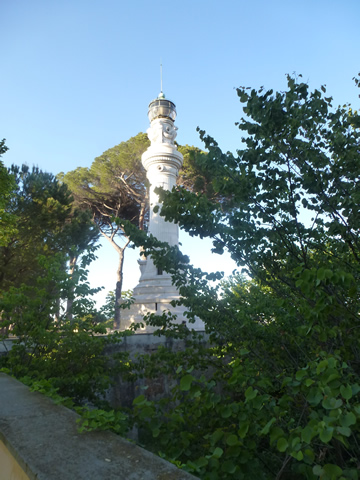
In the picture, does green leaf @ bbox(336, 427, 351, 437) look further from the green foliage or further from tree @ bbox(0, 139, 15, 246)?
tree @ bbox(0, 139, 15, 246)

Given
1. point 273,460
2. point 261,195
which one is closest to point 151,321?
point 273,460

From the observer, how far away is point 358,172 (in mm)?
2701

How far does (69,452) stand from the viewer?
5.43 feet

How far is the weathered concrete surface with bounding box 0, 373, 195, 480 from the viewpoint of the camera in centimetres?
144

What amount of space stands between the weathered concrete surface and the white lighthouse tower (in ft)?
29.6

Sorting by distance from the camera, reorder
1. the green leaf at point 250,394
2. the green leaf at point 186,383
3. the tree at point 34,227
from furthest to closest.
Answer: the tree at point 34,227 → the green leaf at point 186,383 → the green leaf at point 250,394

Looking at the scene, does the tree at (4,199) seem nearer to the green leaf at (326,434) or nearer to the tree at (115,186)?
the tree at (115,186)

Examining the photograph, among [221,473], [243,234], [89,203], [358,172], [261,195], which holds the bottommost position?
[221,473]

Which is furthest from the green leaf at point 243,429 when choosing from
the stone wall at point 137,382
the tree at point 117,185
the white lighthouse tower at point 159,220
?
the tree at point 117,185

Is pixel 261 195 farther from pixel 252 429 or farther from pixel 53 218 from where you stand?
pixel 53 218

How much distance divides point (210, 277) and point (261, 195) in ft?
3.36

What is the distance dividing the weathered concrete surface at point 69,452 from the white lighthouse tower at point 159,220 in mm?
9019

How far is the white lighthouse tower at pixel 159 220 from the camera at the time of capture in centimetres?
1212

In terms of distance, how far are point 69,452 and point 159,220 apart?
11.9m
